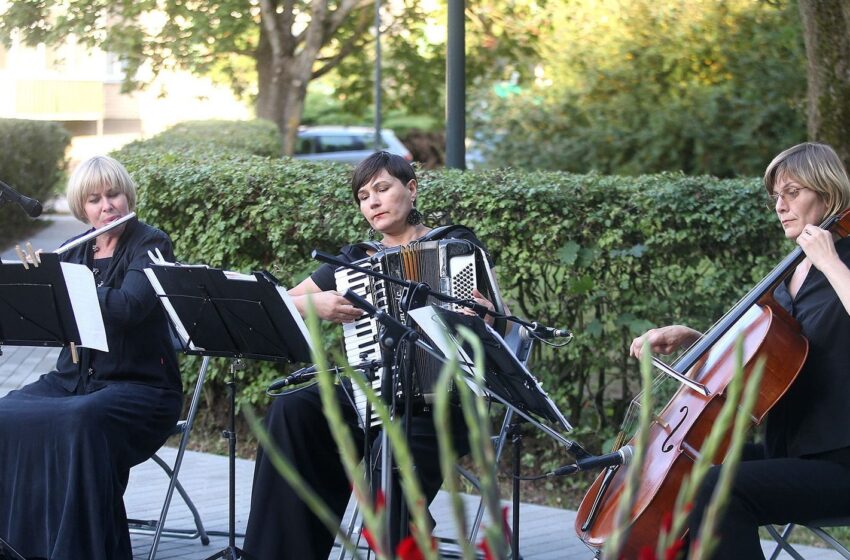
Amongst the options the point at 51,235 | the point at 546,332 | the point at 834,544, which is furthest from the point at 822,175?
the point at 51,235

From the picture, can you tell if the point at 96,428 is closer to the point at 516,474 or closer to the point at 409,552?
the point at 516,474

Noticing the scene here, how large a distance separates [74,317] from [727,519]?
217 centimetres

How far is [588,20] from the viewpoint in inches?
558

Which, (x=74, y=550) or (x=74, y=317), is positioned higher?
(x=74, y=317)

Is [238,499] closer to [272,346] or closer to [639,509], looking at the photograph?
[272,346]

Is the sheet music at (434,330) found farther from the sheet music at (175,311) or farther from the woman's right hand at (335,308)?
the woman's right hand at (335,308)

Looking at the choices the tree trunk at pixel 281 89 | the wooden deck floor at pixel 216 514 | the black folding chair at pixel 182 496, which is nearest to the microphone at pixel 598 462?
the wooden deck floor at pixel 216 514

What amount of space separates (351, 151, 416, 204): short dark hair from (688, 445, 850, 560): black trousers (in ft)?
5.42

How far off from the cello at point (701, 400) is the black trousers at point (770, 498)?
12 cm

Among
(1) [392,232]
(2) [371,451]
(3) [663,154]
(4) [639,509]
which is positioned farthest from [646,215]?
(3) [663,154]

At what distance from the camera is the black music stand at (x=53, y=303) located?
3.83 meters

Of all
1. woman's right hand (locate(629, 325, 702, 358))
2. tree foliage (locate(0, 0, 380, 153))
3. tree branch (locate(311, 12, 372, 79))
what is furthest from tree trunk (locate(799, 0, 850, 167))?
tree branch (locate(311, 12, 372, 79))

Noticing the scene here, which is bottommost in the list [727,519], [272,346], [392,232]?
[727,519]

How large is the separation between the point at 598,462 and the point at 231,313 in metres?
1.45
